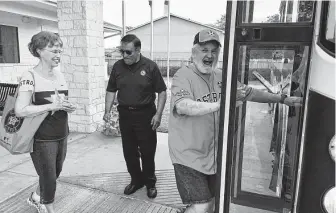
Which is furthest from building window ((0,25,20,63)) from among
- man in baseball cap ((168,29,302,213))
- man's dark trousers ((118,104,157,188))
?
man in baseball cap ((168,29,302,213))

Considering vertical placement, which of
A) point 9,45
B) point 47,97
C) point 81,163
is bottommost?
point 81,163

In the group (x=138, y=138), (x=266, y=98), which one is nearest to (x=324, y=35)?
(x=266, y=98)

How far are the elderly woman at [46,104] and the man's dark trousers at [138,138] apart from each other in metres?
0.75

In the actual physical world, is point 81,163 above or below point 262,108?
below

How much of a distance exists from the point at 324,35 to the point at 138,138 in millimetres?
2231

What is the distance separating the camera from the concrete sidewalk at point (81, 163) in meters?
3.54

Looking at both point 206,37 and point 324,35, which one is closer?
point 324,35

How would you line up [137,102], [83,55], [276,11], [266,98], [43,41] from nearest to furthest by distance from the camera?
[276,11] → [266,98] → [43,41] → [137,102] → [83,55]

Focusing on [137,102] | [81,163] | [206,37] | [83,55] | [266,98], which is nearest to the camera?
[266,98]

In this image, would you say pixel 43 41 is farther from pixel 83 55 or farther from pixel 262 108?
pixel 83 55

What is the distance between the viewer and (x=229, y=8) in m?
1.38

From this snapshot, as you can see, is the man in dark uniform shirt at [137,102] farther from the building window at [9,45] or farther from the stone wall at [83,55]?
the building window at [9,45]

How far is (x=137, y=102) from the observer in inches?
122

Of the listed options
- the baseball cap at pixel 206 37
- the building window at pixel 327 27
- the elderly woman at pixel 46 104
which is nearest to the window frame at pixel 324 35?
the building window at pixel 327 27
